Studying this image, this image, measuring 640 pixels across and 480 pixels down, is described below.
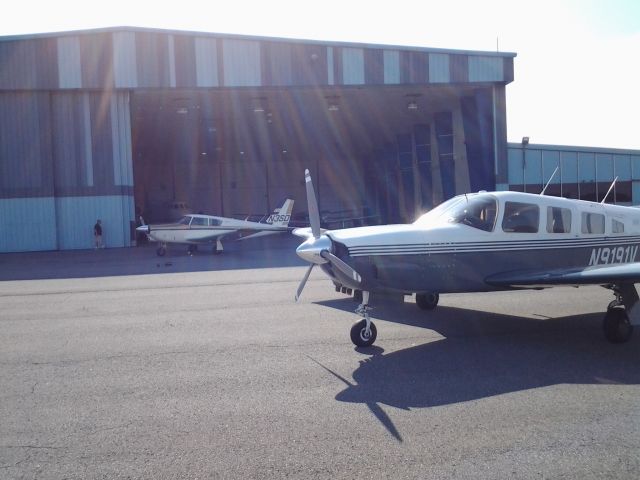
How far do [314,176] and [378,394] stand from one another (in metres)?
55.8

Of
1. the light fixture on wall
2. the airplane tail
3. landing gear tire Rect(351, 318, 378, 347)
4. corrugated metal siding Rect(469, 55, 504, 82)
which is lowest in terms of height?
landing gear tire Rect(351, 318, 378, 347)

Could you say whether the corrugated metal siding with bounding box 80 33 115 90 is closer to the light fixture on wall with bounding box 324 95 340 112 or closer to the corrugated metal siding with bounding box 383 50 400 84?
the light fixture on wall with bounding box 324 95 340 112

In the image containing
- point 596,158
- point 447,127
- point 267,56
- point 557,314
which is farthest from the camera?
point 447,127

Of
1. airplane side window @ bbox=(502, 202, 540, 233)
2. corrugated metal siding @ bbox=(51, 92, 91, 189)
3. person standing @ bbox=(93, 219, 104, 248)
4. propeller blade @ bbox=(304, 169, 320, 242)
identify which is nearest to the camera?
propeller blade @ bbox=(304, 169, 320, 242)

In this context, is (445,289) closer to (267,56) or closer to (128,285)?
(128,285)

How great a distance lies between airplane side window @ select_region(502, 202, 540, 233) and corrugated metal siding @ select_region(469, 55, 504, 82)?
23023 millimetres

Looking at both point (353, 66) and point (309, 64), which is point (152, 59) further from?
point (353, 66)

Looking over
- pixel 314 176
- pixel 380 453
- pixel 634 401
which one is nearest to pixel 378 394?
pixel 380 453

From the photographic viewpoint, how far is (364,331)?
785 cm

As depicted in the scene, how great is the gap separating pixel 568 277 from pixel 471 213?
61.9 inches

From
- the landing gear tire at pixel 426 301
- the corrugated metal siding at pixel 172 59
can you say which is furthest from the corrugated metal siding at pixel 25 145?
the landing gear tire at pixel 426 301

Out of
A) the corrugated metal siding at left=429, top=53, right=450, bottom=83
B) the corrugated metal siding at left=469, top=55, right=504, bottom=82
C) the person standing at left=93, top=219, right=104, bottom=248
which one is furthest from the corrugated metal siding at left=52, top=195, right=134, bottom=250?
the corrugated metal siding at left=469, top=55, right=504, bottom=82

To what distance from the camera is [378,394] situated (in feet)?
19.6

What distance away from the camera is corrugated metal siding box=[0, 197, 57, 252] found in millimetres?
30578
